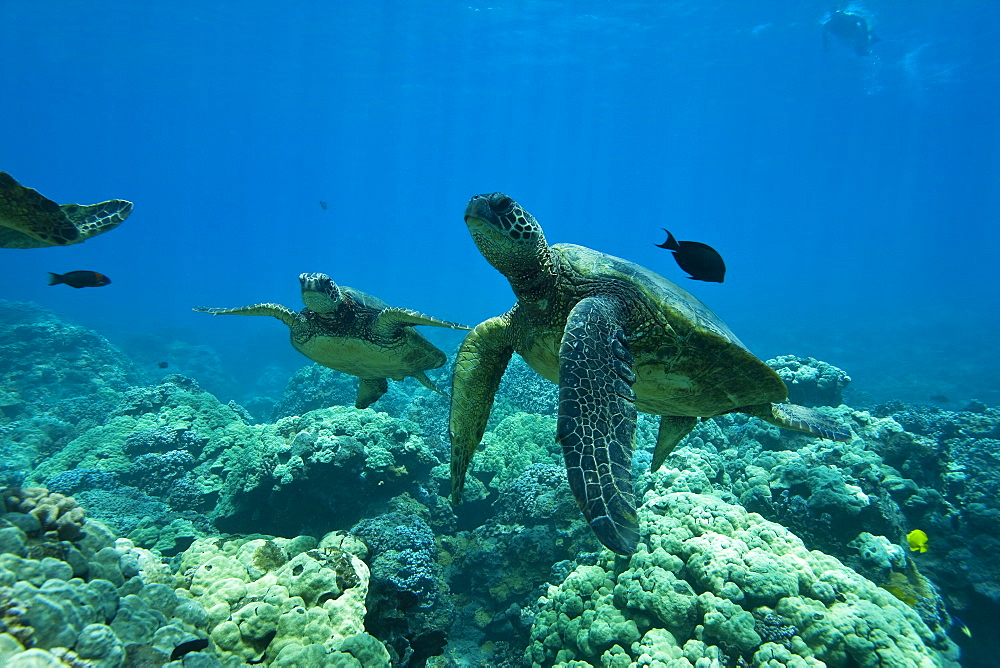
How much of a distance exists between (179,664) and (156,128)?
10718cm

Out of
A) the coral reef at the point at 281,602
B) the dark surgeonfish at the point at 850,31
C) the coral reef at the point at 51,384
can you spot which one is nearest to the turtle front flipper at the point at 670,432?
the coral reef at the point at 281,602

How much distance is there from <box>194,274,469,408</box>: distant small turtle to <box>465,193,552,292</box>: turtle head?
1.83 m

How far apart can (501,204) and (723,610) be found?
4226 mm

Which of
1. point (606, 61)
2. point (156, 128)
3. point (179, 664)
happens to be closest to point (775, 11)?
point (606, 61)

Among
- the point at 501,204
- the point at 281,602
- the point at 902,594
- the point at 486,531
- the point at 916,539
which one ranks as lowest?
the point at 281,602

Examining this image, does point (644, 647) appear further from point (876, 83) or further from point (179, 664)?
point (876, 83)

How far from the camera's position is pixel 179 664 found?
8.21 feet

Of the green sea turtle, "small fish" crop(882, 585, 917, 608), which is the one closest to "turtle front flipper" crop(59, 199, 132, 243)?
the green sea turtle

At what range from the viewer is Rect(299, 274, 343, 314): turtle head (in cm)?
526

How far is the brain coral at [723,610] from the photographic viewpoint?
3732mm

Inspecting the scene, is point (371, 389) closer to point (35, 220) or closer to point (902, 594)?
point (35, 220)

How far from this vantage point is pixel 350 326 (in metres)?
5.83

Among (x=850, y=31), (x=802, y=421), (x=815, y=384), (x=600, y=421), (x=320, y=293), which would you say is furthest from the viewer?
(x=850, y=31)

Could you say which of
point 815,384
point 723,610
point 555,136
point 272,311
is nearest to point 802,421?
point 723,610
